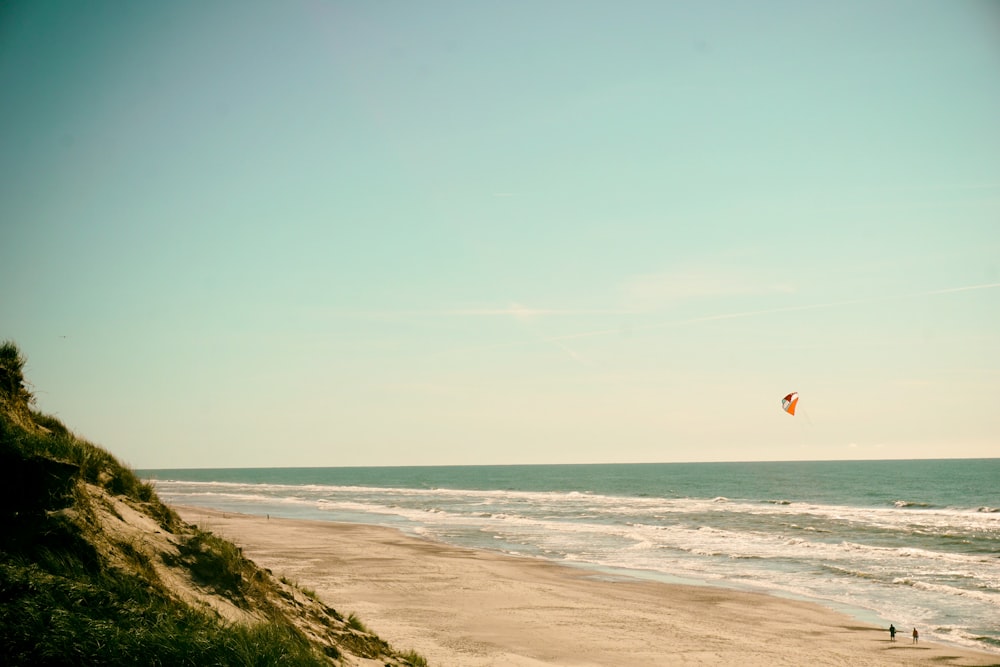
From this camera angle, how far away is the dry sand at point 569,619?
17.9 meters

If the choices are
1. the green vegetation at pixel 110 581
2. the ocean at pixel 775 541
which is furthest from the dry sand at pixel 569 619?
the green vegetation at pixel 110 581

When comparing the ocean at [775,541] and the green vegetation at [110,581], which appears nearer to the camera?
the green vegetation at [110,581]

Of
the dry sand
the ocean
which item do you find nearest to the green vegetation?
the ocean

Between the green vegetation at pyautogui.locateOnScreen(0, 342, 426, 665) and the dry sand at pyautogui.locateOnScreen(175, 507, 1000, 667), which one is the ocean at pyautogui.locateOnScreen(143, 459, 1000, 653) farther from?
the dry sand at pyautogui.locateOnScreen(175, 507, 1000, 667)

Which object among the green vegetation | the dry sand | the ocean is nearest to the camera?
the green vegetation

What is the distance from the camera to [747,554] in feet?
122

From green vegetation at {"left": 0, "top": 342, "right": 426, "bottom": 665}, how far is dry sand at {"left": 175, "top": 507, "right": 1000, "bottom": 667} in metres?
6.06

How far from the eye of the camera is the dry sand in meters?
17.9

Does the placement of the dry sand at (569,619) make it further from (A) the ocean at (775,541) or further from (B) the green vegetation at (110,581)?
(B) the green vegetation at (110,581)

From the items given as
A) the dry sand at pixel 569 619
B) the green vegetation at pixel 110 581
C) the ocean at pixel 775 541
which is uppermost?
the green vegetation at pixel 110 581

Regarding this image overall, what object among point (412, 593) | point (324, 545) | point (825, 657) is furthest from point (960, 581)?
point (324, 545)

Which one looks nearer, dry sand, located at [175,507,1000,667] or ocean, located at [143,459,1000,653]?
dry sand, located at [175,507,1000,667]

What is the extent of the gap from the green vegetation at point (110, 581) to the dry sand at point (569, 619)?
606cm

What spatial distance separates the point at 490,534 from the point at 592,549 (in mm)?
9429
